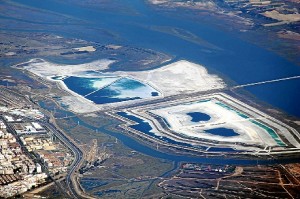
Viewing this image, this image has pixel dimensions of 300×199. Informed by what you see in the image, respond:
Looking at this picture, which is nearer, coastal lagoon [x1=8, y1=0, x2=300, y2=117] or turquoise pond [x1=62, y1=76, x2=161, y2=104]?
turquoise pond [x1=62, y1=76, x2=161, y2=104]

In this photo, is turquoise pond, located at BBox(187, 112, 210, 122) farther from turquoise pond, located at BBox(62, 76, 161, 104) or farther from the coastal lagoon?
the coastal lagoon

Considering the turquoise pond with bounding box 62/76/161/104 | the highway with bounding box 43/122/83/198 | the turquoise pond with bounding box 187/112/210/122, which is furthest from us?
the turquoise pond with bounding box 62/76/161/104

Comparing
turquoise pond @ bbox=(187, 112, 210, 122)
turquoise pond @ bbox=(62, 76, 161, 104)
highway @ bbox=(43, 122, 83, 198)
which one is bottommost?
highway @ bbox=(43, 122, 83, 198)

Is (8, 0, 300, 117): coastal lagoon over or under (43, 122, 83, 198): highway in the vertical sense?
over

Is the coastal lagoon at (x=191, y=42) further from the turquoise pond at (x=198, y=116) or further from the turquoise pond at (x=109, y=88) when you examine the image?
the turquoise pond at (x=109, y=88)

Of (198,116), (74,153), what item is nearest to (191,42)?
(198,116)

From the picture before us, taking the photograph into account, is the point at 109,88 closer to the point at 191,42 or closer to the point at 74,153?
the point at 74,153

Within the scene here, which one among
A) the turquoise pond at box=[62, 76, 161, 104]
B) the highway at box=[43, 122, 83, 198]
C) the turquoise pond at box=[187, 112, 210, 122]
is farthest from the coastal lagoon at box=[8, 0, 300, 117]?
the highway at box=[43, 122, 83, 198]
